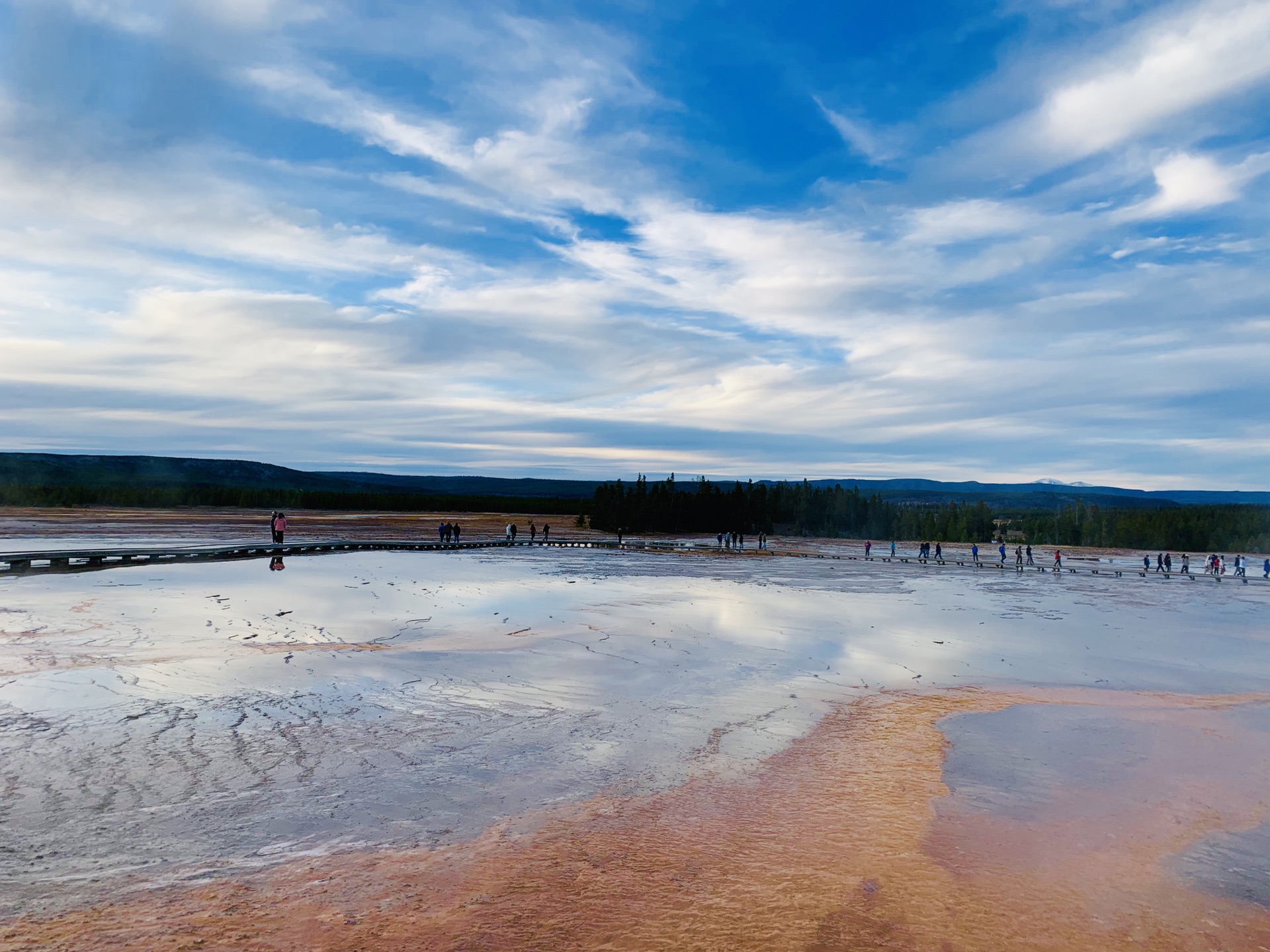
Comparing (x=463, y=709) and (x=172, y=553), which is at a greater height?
(x=463, y=709)


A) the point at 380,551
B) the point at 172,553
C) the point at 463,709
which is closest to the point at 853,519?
the point at 380,551

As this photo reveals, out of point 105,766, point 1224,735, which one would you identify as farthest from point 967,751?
point 105,766

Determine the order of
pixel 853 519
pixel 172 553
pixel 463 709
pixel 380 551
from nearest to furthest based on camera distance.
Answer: pixel 463 709 → pixel 172 553 → pixel 380 551 → pixel 853 519

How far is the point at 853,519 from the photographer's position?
92750mm

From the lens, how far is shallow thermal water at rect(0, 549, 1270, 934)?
6133 millimetres

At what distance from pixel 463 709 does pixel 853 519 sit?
87.2 meters

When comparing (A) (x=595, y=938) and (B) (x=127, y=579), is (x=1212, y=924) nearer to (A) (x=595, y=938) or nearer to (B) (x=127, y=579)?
(A) (x=595, y=938)

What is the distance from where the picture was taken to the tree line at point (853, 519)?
7944cm

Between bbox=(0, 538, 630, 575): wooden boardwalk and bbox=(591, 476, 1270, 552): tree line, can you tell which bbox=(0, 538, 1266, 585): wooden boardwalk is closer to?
bbox=(0, 538, 630, 575): wooden boardwalk

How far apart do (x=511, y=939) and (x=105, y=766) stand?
4.56 meters

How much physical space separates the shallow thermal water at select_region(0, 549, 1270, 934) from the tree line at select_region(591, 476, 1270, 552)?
64456 millimetres

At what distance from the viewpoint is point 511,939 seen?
470 cm

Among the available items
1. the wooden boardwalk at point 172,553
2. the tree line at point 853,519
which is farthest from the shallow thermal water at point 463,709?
the tree line at point 853,519

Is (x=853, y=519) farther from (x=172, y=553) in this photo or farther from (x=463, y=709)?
(x=463, y=709)
